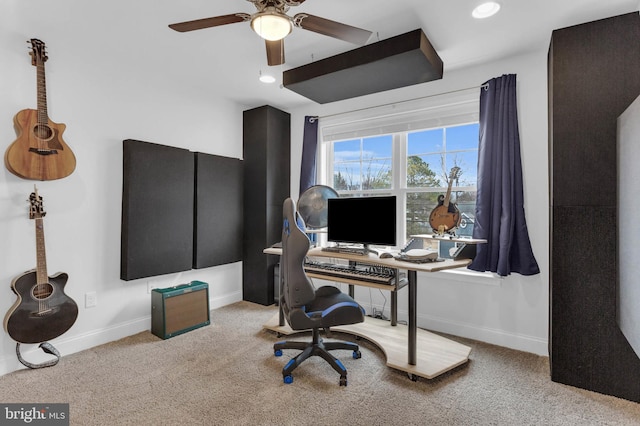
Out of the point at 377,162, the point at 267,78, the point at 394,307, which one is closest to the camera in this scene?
the point at 394,307

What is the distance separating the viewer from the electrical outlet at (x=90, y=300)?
2.69 metres

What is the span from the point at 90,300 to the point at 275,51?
248cm

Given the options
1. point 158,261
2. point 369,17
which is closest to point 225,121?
point 158,261

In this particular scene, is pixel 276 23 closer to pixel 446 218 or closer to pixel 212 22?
pixel 212 22

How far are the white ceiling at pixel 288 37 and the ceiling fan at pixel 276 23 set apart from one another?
0.40 m

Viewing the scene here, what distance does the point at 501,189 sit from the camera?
8.79 ft

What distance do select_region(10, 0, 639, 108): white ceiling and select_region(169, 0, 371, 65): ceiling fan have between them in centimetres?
40

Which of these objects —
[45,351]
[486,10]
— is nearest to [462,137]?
[486,10]

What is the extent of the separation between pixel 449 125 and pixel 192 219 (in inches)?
107

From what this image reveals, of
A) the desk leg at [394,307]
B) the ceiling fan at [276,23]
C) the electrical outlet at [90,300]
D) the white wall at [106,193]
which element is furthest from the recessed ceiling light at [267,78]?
the electrical outlet at [90,300]

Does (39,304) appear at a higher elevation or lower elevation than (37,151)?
lower

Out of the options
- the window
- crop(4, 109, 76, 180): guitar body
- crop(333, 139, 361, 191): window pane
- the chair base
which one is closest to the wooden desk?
the chair base

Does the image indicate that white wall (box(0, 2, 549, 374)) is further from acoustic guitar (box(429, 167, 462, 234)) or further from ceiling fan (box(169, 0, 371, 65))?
ceiling fan (box(169, 0, 371, 65))

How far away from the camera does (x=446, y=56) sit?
8.90 ft
